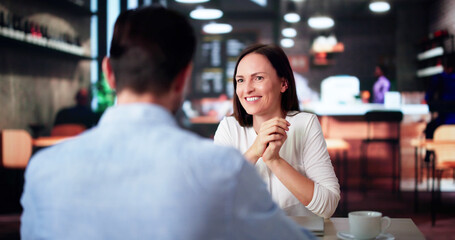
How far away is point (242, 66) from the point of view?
1682 millimetres

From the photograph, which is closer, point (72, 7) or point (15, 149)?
point (15, 149)

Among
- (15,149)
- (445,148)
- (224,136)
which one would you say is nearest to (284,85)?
(224,136)

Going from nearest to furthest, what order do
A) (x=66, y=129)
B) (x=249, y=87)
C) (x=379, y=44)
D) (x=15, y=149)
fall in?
1. (x=249, y=87)
2. (x=15, y=149)
3. (x=66, y=129)
4. (x=379, y=44)

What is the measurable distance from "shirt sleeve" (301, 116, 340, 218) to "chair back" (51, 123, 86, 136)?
3.92 meters

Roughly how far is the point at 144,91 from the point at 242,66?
1.00 metres

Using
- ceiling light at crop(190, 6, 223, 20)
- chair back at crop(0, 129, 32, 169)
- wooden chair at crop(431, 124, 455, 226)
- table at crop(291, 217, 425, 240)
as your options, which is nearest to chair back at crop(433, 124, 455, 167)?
wooden chair at crop(431, 124, 455, 226)

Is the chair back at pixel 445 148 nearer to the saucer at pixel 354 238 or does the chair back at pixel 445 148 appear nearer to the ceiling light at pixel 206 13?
the saucer at pixel 354 238

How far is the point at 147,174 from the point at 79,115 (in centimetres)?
497

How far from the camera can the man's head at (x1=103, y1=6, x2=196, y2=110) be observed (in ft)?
2.28

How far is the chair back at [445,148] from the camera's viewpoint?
398cm

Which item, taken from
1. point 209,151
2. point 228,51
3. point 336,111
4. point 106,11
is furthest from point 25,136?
point 228,51

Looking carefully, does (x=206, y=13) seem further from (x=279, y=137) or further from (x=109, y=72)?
(x=109, y=72)

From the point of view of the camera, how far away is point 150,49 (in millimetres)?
694

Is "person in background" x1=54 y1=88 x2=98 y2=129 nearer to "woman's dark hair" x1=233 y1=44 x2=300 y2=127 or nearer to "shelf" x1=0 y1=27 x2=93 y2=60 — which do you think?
"shelf" x1=0 y1=27 x2=93 y2=60
